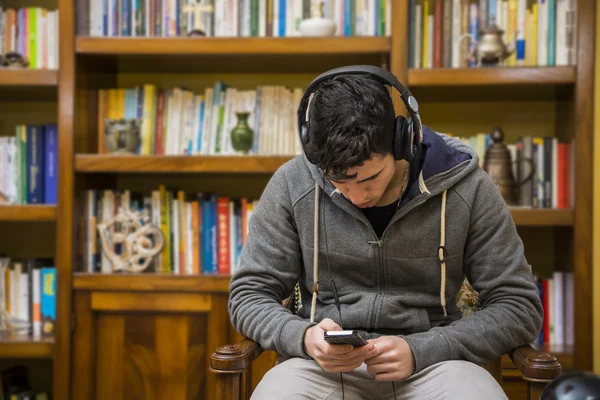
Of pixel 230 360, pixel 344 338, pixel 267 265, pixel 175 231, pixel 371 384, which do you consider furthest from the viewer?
pixel 175 231

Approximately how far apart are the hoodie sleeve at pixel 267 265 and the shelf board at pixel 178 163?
0.85m

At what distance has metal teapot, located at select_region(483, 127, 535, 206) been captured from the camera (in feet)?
8.56

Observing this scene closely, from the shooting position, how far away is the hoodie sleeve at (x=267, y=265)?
1652 mm

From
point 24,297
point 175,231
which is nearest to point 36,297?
point 24,297

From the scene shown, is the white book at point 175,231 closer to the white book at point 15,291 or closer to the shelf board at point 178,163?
the shelf board at point 178,163

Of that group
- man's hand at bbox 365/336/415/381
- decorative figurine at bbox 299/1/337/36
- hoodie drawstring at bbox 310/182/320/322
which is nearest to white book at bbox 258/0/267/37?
decorative figurine at bbox 299/1/337/36

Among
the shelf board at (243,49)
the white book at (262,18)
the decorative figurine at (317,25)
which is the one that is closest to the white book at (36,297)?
the shelf board at (243,49)

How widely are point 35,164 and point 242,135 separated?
79cm

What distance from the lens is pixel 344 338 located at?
1.37 m

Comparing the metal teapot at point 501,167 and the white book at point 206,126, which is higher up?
the white book at point 206,126

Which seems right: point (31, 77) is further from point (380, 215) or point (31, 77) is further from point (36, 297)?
point (380, 215)

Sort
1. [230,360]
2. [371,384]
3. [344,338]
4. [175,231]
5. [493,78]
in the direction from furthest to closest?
[175,231] → [493,78] → [371,384] → [230,360] → [344,338]

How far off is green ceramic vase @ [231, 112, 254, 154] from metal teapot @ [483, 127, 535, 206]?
2.76 ft

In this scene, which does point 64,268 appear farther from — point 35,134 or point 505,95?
point 505,95
